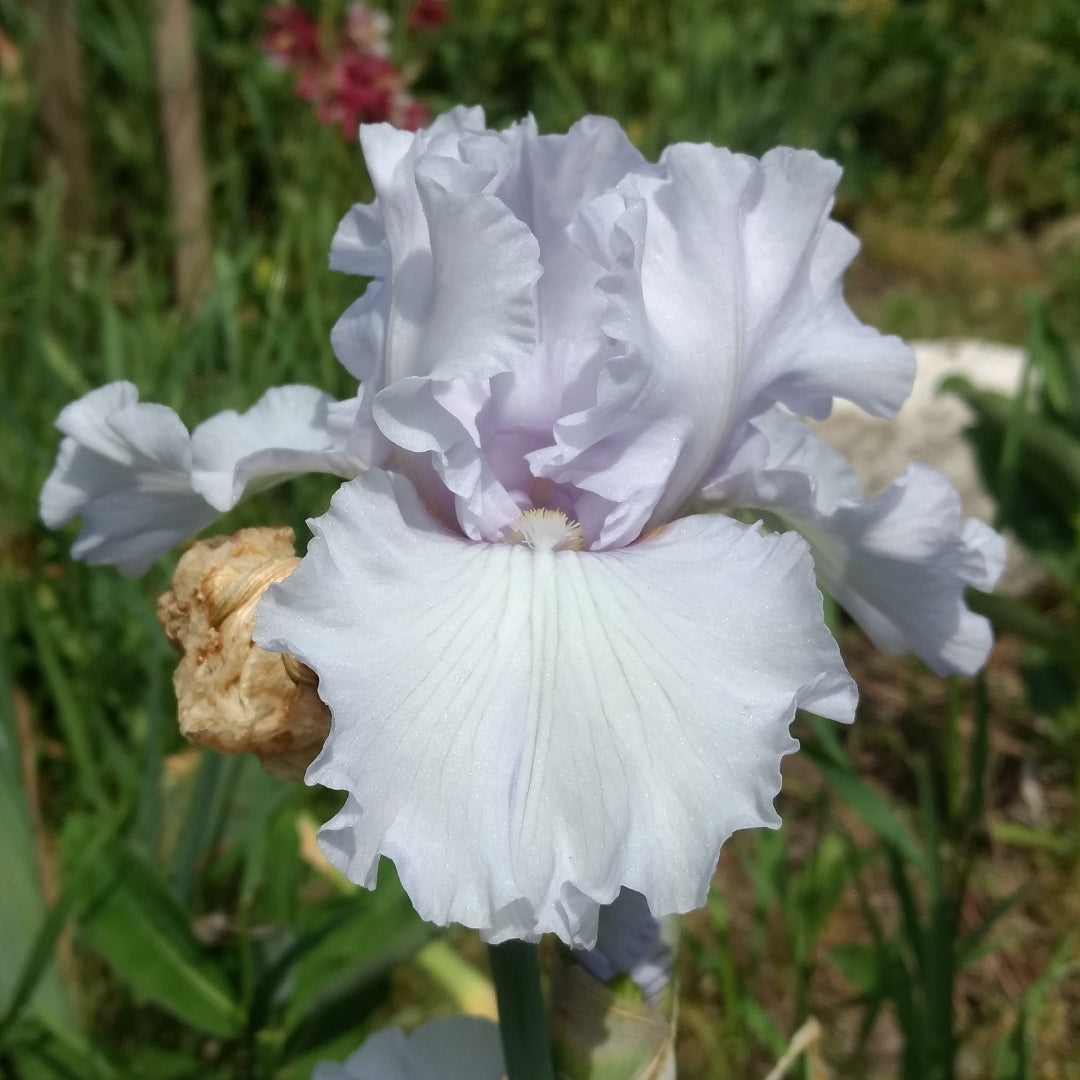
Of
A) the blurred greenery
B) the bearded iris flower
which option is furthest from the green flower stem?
the blurred greenery

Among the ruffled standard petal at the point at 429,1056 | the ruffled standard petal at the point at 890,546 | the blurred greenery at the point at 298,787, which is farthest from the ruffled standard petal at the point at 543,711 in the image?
the blurred greenery at the point at 298,787

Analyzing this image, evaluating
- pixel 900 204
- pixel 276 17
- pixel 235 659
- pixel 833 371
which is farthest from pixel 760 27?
pixel 235 659

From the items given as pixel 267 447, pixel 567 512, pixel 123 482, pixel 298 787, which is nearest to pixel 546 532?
pixel 567 512

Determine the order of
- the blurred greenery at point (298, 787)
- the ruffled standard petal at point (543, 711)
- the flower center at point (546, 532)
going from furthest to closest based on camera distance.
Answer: the blurred greenery at point (298, 787), the flower center at point (546, 532), the ruffled standard petal at point (543, 711)

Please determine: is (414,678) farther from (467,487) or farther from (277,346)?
(277,346)

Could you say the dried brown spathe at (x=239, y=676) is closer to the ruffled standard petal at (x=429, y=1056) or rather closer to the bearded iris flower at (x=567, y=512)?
the bearded iris flower at (x=567, y=512)

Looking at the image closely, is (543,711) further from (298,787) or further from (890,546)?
(298,787)

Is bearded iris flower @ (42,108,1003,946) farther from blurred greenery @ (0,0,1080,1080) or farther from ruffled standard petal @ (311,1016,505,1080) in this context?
blurred greenery @ (0,0,1080,1080)
